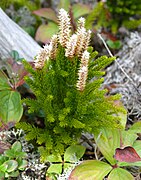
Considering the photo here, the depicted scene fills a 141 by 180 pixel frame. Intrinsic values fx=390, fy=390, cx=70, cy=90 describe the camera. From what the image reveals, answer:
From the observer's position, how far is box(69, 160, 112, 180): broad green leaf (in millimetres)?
1642

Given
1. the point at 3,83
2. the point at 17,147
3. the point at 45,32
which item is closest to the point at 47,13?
the point at 45,32

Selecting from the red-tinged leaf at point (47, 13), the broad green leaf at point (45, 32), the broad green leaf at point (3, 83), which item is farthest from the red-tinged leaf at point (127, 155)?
the red-tinged leaf at point (47, 13)

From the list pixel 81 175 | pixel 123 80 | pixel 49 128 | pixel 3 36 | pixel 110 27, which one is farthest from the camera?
pixel 110 27

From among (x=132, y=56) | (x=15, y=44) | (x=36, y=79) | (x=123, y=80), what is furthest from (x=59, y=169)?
(x=132, y=56)

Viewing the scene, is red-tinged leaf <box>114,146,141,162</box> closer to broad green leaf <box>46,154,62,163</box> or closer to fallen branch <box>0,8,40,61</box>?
broad green leaf <box>46,154,62,163</box>

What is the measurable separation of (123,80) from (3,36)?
32.0 inches

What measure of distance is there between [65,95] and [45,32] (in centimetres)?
91

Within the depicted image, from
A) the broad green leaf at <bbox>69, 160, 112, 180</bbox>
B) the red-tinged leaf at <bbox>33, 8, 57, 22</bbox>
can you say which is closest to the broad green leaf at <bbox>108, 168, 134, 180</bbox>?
the broad green leaf at <bbox>69, 160, 112, 180</bbox>

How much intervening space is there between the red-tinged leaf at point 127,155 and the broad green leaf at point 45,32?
112 cm

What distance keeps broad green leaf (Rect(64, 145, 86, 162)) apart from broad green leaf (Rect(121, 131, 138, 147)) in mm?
196

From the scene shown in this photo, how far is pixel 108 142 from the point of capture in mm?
1763

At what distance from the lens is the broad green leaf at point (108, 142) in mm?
1722

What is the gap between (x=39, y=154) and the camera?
1.90m

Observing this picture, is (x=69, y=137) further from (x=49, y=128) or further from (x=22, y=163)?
(x=22, y=163)
